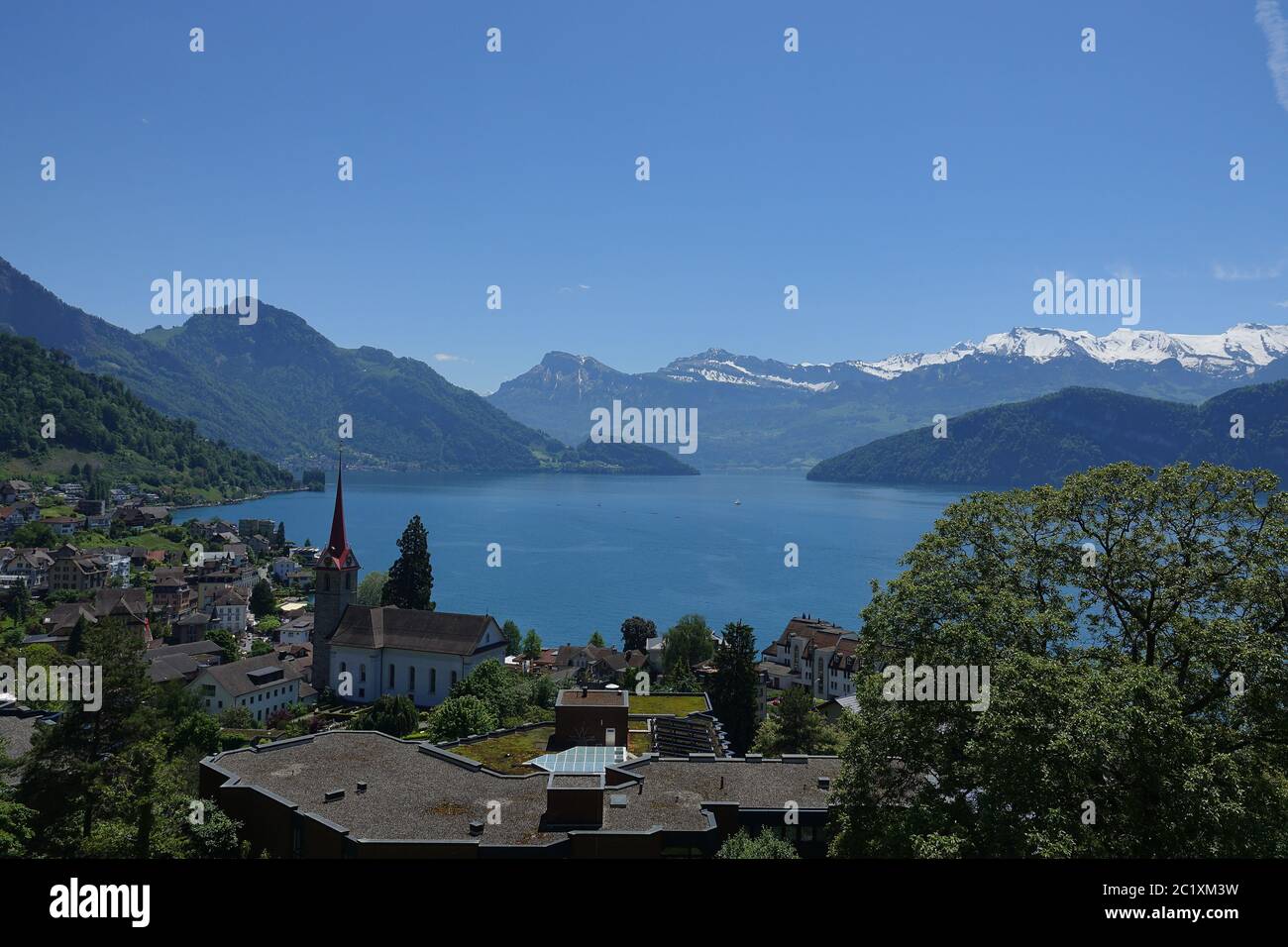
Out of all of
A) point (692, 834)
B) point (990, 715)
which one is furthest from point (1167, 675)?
point (692, 834)

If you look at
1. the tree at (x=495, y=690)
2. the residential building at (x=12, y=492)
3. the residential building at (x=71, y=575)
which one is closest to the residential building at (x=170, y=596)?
the residential building at (x=71, y=575)

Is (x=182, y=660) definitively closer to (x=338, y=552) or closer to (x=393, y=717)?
(x=338, y=552)

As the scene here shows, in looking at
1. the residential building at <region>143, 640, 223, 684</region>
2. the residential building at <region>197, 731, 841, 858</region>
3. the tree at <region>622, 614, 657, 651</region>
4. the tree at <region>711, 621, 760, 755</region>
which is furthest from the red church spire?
the residential building at <region>197, 731, 841, 858</region>

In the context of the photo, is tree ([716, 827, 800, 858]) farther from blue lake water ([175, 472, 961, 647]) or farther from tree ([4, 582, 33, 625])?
tree ([4, 582, 33, 625])

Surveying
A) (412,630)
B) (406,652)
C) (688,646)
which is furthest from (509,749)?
(688,646)

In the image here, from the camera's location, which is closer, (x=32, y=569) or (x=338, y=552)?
(x=338, y=552)

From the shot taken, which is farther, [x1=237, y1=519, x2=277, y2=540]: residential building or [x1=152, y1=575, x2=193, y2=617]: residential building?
[x1=237, y1=519, x2=277, y2=540]: residential building
